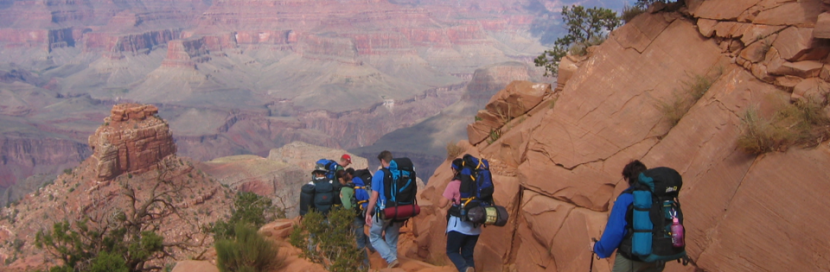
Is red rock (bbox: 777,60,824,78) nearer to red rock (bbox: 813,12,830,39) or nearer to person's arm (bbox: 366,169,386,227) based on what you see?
red rock (bbox: 813,12,830,39)

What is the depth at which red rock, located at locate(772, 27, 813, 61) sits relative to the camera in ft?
22.1

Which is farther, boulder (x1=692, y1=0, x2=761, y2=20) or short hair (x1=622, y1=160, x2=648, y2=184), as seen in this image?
boulder (x1=692, y1=0, x2=761, y2=20)

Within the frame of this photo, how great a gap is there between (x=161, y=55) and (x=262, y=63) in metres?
30.3

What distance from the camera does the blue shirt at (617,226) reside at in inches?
202

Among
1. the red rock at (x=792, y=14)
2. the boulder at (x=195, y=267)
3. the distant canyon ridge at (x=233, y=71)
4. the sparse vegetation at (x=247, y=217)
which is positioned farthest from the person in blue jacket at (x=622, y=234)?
the distant canyon ridge at (x=233, y=71)

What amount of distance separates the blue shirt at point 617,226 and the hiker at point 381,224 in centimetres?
306

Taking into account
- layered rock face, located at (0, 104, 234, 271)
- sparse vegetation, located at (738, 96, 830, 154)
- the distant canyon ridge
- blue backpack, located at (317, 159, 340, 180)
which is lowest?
the distant canyon ridge

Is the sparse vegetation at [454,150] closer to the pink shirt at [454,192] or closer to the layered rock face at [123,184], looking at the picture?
the pink shirt at [454,192]

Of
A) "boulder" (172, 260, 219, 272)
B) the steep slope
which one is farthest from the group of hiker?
the steep slope

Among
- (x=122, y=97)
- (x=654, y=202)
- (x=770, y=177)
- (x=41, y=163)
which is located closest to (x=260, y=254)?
(x=654, y=202)

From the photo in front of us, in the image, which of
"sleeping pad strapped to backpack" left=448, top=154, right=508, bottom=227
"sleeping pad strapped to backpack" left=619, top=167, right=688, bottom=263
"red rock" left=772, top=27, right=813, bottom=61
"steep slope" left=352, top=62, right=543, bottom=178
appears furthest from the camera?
"steep slope" left=352, top=62, right=543, bottom=178

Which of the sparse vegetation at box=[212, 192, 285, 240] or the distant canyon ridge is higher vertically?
the sparse vegetation at box=[212, 192, 285, 240]

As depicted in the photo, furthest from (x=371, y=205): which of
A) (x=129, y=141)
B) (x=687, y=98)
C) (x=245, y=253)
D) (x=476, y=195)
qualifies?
(x=129, y=141)

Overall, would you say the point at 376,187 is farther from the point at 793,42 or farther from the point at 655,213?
the point at 793,42
